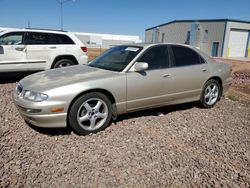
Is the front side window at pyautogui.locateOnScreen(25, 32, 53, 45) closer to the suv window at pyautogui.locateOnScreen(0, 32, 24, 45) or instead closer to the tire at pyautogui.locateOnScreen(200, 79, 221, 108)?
the suv window at pyautogui.locateOnScreen(0, 32, 24, 45)

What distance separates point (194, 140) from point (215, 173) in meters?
0.91

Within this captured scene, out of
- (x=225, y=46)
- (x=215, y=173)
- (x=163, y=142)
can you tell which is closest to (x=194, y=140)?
(x=163, y=142)

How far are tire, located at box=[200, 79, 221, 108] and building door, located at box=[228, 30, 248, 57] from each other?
30.0 metres

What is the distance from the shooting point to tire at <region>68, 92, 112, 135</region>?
3582mm

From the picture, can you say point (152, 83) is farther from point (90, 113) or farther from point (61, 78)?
point (61, 78)

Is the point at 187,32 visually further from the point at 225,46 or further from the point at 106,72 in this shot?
the point at 106,72

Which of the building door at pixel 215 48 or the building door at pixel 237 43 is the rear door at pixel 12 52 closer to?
the building door at pixel 215 48

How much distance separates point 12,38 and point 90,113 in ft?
16.0

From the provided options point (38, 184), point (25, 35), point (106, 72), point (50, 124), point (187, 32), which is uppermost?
point (187, 32)

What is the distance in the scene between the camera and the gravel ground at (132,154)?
268 centimetres

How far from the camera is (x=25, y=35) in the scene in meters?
7.26

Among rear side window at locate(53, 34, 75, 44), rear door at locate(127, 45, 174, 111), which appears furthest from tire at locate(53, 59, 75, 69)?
rear door at locate(127, 45, 174, 111)

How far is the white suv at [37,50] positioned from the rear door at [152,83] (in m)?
4.19

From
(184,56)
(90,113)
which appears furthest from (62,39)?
(90,113)
